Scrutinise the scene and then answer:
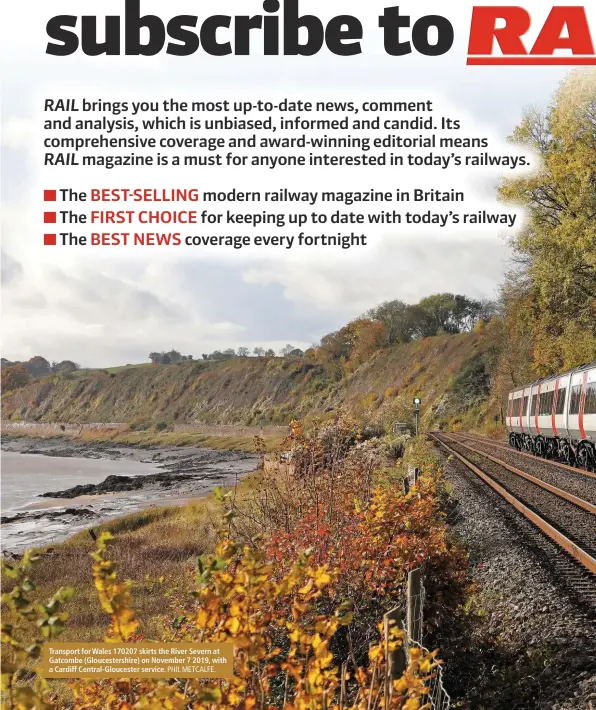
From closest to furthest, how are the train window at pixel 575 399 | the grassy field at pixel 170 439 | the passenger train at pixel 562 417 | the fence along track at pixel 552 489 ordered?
the fence along track at pixel 552 489 → the passenger train at pixel 562 417 → the train window at pixel 575 399 → the grassy field at pixel 170 439

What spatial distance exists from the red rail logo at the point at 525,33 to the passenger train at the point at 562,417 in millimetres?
12776

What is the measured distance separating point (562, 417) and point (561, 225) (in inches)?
253

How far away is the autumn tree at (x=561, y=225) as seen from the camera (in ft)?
72.8

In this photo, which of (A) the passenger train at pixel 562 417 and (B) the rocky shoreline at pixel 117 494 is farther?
(B) the rocky shoreline at pixel 117 494

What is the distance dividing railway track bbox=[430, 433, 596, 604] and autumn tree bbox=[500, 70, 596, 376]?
6962 millimetres

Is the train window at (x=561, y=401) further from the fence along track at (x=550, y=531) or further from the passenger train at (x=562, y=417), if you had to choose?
the fence along track at (x=550, y=531)

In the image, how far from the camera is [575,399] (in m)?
20.6

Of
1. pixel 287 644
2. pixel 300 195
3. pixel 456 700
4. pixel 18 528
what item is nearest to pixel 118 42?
pixel 300 195

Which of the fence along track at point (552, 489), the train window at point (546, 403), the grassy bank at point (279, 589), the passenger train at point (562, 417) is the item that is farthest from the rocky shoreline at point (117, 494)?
the train window at point (546, 403)

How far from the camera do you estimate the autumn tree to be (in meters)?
22.2

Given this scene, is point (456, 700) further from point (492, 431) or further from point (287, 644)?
point (492, 431)

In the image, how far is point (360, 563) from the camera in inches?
297

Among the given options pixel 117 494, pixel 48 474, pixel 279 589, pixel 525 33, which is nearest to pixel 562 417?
pixel 525 33

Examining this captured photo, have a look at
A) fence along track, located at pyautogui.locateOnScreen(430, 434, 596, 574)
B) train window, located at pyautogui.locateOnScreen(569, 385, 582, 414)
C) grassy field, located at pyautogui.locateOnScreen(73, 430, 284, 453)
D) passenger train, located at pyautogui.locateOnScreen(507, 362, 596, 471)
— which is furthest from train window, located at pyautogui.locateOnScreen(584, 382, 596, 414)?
grassy field, located at pyautogui.locateOnScreen(73, 430, 284, 453)
